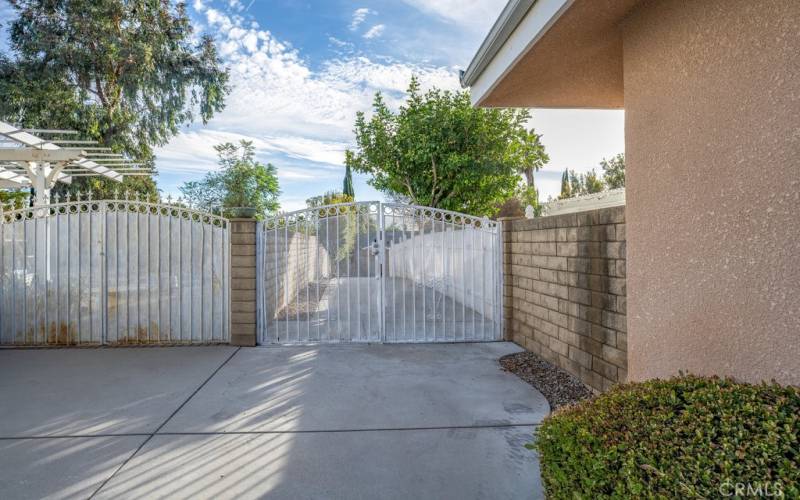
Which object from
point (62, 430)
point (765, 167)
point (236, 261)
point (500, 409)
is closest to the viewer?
point (765, 167)

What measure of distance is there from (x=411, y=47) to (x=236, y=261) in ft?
19.7

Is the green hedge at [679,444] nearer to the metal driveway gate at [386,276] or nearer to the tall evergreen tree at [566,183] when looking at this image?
the metal driveway gate at [386,276]

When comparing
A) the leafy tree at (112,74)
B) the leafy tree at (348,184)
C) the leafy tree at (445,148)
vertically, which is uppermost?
the leafy tree at (112,74)

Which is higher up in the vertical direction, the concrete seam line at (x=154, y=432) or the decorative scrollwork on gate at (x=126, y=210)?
the decorative scrollwork on gate at (x=126, y=210)

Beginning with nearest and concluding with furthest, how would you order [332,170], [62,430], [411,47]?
[62,430], [411,47], [332,170]

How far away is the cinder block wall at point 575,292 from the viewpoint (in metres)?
3.60

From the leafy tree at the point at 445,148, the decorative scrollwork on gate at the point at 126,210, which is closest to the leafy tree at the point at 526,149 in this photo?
the leafy tree at the point at 445,148

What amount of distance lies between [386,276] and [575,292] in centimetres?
272

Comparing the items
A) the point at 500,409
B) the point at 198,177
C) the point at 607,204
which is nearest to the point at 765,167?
the point at 500,409

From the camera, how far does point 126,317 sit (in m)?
6.01

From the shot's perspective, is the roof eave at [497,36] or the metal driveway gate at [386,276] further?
the metal driveway gate at [386,276]

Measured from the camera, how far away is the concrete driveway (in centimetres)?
254

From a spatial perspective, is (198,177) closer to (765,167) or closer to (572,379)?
(572,379)

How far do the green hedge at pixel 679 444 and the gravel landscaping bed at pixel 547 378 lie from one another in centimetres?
200
